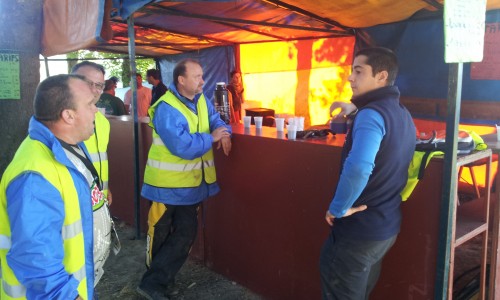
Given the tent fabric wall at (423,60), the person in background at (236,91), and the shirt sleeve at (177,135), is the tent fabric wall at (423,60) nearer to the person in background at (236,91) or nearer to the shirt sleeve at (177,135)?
the person in background at (236,91)

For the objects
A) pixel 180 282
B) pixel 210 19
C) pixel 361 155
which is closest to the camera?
pixel 361 155

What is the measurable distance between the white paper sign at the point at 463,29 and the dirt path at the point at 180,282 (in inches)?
102

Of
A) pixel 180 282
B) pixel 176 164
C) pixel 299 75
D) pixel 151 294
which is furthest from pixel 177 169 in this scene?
pixel 299 75

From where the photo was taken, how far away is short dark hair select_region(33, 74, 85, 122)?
1.74 metres

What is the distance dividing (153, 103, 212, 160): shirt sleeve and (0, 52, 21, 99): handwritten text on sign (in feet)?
4.92

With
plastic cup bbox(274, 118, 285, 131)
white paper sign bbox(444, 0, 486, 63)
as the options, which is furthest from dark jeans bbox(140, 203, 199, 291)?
white paper sign bbox(444, 0, 486, 63)

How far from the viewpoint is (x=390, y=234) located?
7.38ft

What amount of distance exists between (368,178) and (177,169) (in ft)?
5.71

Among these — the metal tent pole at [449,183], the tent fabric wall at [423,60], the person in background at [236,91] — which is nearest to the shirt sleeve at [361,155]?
the metal tent pole at [449,183]

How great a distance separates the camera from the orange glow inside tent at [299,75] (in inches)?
302

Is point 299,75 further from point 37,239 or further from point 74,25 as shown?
point 37,239

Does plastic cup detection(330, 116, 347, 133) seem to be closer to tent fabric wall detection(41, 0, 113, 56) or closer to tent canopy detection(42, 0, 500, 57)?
tent canopy detection(42, 0, 500, 57)

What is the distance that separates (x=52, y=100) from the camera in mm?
1735

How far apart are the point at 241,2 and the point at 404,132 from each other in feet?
13.8
